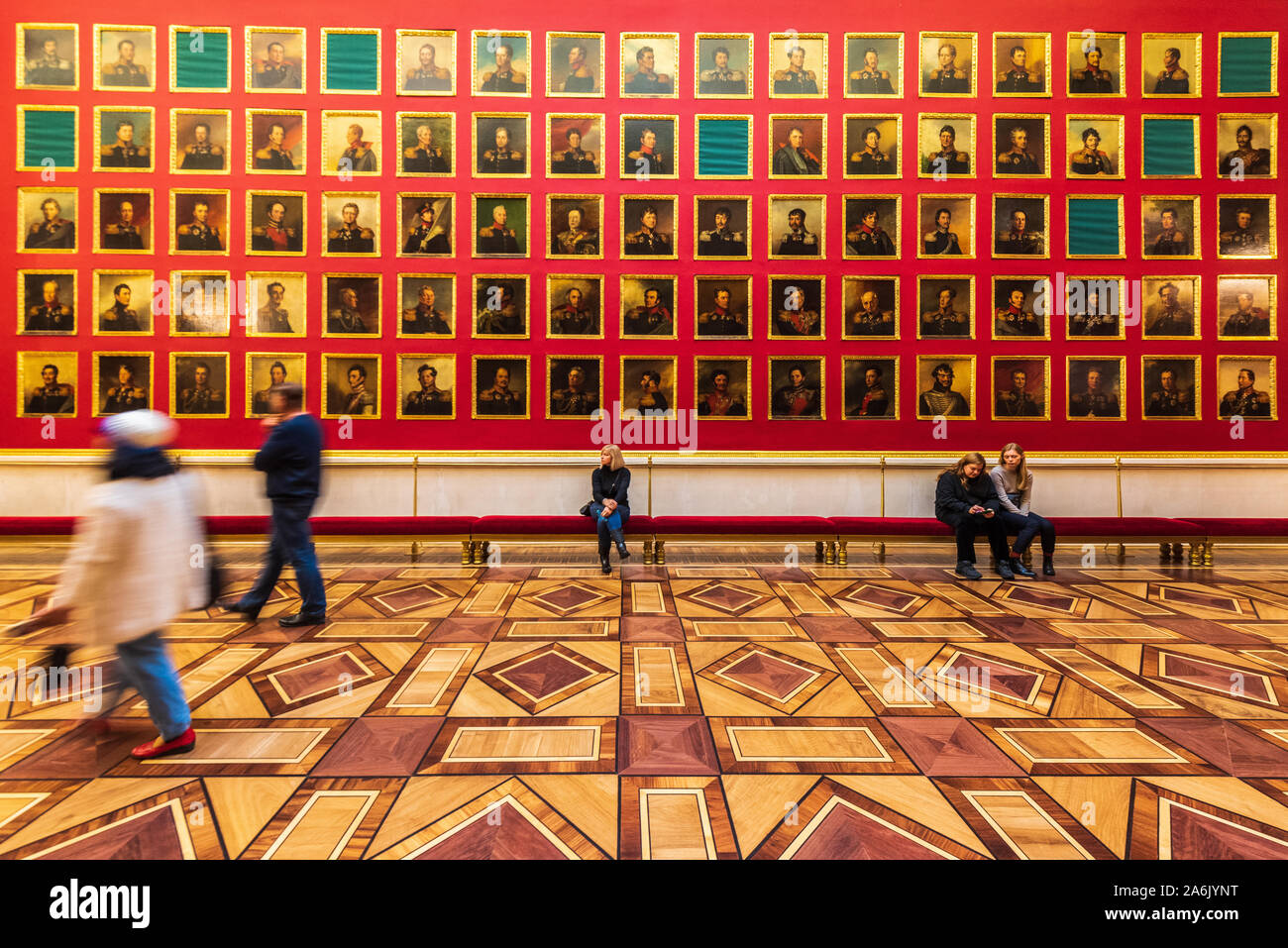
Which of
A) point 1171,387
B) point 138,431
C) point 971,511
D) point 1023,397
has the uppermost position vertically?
point 1171,387

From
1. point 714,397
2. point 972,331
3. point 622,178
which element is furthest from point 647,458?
point 972,331

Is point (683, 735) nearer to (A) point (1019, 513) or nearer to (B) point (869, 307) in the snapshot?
Result: (A) point (1019, 513)

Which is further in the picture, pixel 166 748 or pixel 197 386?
pixel 197 386

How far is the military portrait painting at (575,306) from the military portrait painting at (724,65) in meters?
2.84

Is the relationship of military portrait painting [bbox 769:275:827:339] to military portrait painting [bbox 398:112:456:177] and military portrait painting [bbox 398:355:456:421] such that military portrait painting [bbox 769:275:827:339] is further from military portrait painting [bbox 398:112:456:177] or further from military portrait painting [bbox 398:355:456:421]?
military portrait painting [bbox 398:112:456:177]

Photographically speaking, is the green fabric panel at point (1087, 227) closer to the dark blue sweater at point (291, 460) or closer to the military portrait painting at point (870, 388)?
the military portrait painting at point (870, 388)

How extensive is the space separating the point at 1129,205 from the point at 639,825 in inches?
A: 390

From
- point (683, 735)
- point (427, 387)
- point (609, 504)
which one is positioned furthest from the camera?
point (427, 387)

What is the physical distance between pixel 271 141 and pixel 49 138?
2710 millimetres

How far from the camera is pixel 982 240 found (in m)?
8.17

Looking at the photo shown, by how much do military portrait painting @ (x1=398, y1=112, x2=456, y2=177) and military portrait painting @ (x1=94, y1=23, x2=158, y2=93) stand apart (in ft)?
10.3

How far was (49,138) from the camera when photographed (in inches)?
306

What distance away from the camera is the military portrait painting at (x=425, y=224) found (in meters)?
8.04

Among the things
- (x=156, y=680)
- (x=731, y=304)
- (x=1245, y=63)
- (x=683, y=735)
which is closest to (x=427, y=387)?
(x=731, y=304)
